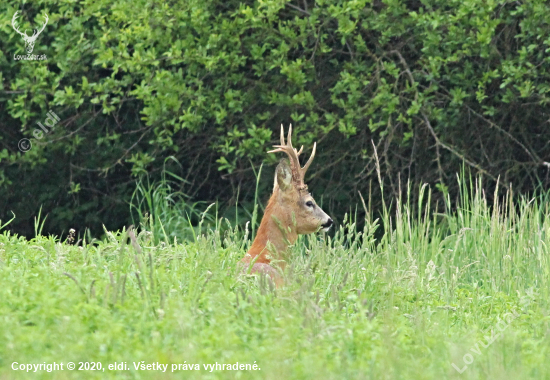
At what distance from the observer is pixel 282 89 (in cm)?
957

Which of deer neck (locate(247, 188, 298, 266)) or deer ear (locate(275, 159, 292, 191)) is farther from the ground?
deer ear (locate(275, 159, 292, 191))

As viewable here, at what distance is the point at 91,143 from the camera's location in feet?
34.0

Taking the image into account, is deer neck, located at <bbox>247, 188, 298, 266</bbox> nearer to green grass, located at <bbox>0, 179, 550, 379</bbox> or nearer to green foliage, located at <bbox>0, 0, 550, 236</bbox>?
green grass, located at <bbox>0, 179, 550, 379</bbox>

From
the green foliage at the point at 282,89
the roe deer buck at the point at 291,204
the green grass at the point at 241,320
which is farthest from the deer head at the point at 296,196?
the green foliage at the point at 282,89

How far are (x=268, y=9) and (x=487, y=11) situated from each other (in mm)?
1985

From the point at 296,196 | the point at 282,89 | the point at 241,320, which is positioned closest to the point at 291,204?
Answer: the point at 296,196

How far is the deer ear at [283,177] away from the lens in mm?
6547

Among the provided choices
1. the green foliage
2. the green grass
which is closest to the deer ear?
the green grass

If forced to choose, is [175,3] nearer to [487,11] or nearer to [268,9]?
[268,9]

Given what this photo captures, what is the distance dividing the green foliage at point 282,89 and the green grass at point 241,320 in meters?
3.37

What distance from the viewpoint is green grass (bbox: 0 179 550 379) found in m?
3.57

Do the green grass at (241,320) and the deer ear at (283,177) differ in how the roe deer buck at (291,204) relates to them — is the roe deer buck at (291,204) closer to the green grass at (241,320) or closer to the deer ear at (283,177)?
the deer ear at (283,177)

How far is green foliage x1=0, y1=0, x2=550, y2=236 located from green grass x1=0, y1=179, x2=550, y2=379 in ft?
11.1

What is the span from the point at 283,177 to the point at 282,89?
10.4 ft
